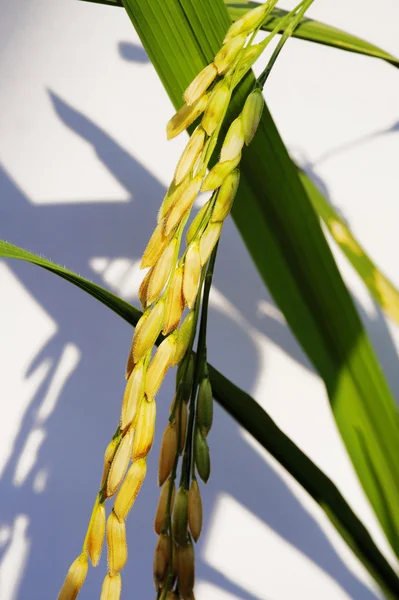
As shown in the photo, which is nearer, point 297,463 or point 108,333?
point 297,463

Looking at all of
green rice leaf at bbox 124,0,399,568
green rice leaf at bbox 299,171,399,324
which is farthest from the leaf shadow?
green rice leaf at bbox 124,0,399,568

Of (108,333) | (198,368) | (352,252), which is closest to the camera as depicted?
(198,368)

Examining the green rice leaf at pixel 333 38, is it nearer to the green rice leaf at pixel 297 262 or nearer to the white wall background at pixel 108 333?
the green rice leaf at pixel 297 262

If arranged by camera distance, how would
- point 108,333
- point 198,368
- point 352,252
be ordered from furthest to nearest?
1. point 108,333
2. point 352,252
3. point 198,368

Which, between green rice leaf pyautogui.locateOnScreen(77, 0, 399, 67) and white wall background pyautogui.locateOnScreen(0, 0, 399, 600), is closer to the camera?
green rice leaf pyautogui.locateOnScreen(77, 0, 399, 67)

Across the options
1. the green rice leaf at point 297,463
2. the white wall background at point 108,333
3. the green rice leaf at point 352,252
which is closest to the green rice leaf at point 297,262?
the green rice leaf at point 297,463

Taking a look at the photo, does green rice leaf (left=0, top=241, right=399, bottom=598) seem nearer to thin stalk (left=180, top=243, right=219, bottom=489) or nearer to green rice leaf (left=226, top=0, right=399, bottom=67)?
thin stalk (left=180, top=243, right=219, bottom=489)

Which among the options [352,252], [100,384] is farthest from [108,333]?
[352,252]

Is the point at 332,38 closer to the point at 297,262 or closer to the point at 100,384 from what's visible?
the point at 297,262
